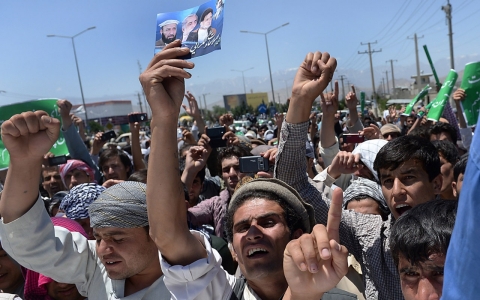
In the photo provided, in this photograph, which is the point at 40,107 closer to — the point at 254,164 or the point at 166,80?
the point at 254,164

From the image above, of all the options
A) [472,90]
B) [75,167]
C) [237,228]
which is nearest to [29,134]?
[237,228]

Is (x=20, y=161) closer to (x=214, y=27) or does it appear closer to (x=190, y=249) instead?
(x=190, y=249)

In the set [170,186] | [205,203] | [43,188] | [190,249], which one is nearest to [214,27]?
[170,186]

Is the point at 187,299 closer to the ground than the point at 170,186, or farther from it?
closer to the ground

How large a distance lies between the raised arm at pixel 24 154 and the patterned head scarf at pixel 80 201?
0.96 metres

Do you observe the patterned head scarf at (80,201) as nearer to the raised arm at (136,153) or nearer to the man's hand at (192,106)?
the raised arm at (136,153)

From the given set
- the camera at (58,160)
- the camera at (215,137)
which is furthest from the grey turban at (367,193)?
the camera at (58,160)

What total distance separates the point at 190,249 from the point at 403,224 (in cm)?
91

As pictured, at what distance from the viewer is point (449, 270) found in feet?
2.78

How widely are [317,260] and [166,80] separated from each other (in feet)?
3.23

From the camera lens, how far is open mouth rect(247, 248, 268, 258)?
1.96 m

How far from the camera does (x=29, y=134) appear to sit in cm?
226

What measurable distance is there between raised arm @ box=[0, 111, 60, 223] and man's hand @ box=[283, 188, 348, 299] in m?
1.40

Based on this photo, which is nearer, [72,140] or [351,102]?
[72,140]
